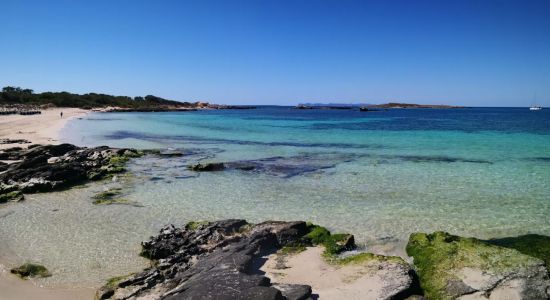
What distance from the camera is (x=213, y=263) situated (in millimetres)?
7605

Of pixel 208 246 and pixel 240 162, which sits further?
pixel 240 162

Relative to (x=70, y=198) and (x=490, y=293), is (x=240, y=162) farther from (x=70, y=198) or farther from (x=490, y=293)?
(x=490, y=293)

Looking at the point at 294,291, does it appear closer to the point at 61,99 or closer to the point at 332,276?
the point at 332,276

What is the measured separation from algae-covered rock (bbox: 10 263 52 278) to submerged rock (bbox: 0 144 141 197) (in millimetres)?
7953

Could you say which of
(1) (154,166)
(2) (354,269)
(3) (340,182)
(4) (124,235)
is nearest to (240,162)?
(1) (154,166)

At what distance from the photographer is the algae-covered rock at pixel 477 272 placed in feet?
21.4

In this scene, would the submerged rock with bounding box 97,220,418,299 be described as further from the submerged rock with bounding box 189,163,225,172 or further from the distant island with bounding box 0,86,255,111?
the distant island with bounding box 0,86,255,111

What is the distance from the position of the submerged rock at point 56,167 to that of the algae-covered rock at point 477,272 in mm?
14356

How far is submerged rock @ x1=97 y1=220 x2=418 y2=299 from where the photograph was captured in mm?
6328

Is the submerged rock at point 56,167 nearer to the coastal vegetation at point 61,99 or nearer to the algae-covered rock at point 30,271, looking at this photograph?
the algae-covered rock at point 30,271

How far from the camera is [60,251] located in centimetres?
949

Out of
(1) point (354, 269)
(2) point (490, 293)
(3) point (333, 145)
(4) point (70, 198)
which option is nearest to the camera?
(2) point (490, 293)

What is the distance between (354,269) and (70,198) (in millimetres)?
11377

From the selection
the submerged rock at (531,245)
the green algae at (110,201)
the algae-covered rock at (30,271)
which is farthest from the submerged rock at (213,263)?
the submerged rock at (531,245)
